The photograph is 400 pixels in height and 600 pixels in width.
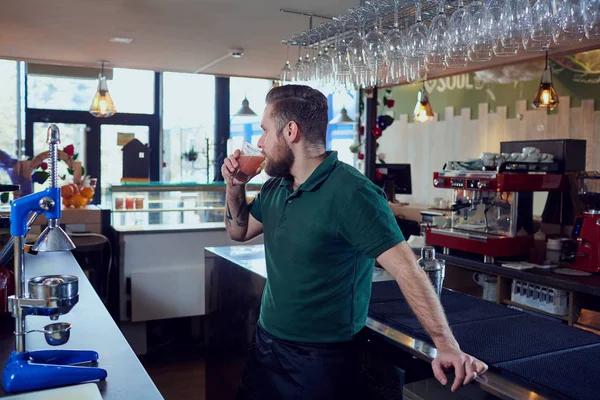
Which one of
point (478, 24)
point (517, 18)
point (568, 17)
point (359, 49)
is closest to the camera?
point (568, 17)

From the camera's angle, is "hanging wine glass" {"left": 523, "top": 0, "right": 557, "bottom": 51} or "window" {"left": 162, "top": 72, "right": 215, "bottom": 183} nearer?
"hanging wine glass" {"left": 523, "top": 0, "right": 557, "bottom": 51}

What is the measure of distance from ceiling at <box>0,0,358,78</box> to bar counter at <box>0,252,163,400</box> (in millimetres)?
2281

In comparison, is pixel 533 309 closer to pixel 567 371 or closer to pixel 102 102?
pixel 567 371

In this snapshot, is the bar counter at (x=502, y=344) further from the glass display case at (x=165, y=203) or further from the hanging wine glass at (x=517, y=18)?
the glass display case at (x=165, y=203)

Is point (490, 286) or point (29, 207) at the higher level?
point (29, 207)

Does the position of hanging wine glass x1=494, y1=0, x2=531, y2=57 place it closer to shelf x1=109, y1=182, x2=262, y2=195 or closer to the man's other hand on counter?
the man's other hand on counter

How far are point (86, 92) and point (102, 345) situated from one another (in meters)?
8.54

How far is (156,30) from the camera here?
460 cm

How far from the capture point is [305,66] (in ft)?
12.3

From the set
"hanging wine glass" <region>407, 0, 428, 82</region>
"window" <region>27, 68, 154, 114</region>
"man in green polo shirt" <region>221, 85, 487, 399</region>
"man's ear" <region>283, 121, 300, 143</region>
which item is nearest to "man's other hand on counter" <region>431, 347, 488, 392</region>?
"man in green polo shirt" <region>221, 85, 487, 399</region>

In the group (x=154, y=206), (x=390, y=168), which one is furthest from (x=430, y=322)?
(x=390, y=168)

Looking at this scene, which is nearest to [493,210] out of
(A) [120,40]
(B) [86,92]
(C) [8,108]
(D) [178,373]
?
(D) [178,373]

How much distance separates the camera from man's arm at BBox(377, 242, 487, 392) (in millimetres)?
1485

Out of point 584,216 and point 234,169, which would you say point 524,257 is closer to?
point 584,216
